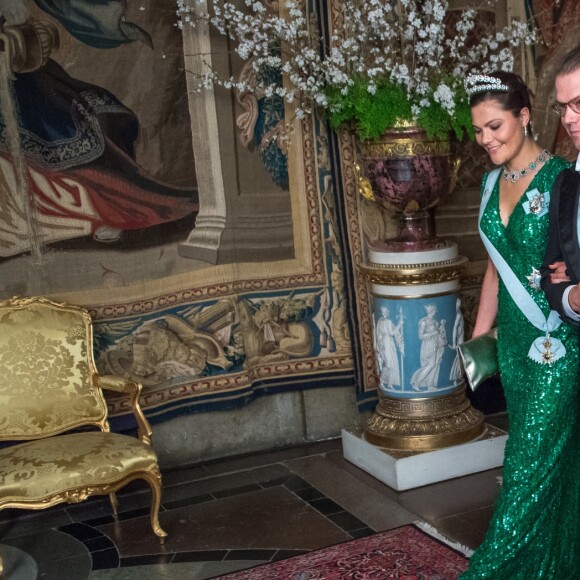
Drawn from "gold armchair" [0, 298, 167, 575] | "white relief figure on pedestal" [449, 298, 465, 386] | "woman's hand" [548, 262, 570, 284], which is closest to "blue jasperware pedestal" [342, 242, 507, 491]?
"white relief figure on pedestal" [449, 298, 465, 386]

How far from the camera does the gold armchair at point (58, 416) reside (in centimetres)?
399

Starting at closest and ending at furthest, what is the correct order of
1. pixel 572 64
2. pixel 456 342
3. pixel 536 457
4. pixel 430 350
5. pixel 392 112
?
pixel 572 64
pixel 536 457
pixel 392 112
pixel 430 350
pixel 456 342

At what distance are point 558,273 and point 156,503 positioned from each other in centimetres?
233

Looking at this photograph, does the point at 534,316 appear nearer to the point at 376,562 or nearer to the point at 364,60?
the point at 376,562

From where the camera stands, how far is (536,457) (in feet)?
10.1

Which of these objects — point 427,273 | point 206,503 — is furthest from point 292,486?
point 427,273

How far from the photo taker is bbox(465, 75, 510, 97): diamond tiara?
3.13 metres

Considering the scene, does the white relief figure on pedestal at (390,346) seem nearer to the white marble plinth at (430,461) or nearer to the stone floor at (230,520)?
the white marble plinth at (430,461)

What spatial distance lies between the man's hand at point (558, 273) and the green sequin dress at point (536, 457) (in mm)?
230

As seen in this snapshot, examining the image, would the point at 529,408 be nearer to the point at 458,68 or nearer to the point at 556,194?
the point at 556,194

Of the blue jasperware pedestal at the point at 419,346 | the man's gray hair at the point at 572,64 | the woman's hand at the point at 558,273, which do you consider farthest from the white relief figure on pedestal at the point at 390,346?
the man's gray hair at the point at 572,64

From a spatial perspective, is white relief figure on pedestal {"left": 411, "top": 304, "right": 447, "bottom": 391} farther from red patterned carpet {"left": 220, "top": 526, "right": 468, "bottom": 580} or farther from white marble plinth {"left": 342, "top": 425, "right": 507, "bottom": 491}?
red patterned carpet {"left": 220, "top": 526, "right": 468, "bottom": 580}

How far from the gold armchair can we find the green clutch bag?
168cm

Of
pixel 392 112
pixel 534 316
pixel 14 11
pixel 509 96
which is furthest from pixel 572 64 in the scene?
pixel 14 11
